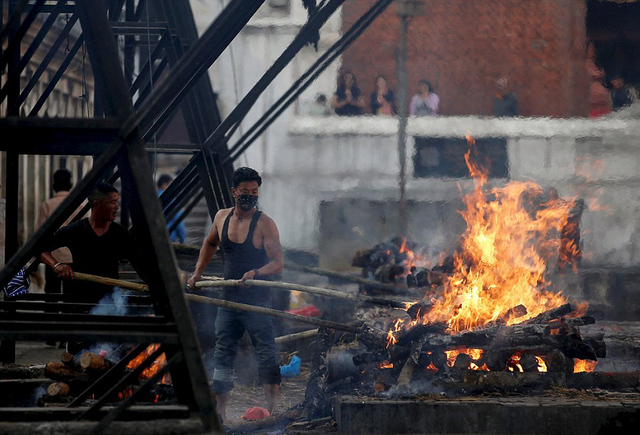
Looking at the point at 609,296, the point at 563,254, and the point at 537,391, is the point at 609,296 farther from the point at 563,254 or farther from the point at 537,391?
the point at 537,391

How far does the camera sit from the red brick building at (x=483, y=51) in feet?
58.2

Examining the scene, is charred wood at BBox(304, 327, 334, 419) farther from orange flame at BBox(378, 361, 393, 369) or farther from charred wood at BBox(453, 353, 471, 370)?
charred wood at BBox(453, 353, 471, 370)

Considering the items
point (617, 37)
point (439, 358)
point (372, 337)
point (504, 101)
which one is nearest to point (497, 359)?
point (439, 358)

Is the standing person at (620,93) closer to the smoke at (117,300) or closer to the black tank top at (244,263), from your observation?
the black tank top at (244,263)

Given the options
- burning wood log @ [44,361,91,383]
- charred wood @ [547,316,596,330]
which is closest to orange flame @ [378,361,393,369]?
charred wood @ [547,316,596,330]

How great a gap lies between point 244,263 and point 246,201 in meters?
0.55

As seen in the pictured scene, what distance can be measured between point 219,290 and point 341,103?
10.2 metres

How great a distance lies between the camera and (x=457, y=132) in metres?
17.7

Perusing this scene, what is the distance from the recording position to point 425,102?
1828 cm

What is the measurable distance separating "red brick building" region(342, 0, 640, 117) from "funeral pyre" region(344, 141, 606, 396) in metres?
7.38

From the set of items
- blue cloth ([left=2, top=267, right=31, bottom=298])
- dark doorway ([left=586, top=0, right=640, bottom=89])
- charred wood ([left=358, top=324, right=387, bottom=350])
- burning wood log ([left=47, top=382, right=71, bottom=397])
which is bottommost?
burning wood log ([left=47, top=382, right=71, bottom=397])

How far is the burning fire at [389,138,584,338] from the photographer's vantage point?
733 cm

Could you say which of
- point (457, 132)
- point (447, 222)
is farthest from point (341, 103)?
point (447, 222)

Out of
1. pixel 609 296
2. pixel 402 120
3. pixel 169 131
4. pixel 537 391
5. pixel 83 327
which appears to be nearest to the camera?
pixel 83 327
